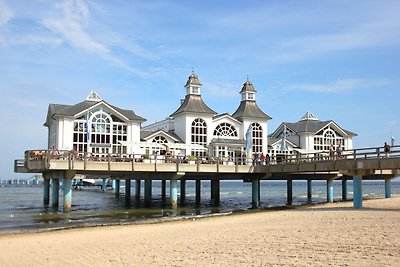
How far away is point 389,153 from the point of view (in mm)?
21969

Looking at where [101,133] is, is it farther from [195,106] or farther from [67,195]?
[67,195]

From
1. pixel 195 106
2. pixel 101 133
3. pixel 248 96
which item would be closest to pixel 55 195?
pixel 101 133

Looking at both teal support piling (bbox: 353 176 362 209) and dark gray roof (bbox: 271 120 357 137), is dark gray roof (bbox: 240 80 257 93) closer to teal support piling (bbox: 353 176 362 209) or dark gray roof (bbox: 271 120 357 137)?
dark gray roof (bbox: 271 120 357 137)

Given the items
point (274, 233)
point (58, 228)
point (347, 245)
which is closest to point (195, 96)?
point (58, 228)

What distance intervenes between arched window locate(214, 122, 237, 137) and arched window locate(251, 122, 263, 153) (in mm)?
1861

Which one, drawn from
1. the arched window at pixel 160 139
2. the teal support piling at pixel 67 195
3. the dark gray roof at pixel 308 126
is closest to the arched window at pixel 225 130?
the arched window at pixel 160 139

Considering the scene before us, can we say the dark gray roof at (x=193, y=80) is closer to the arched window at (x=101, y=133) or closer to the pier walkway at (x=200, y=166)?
the arched window at (x=101, y=133)

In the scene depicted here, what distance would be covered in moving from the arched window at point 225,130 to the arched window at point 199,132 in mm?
1371

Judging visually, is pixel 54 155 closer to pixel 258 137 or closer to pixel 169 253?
pixel 169 253

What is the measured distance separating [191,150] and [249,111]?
771cm

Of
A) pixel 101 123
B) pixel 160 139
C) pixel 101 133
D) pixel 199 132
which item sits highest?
pixel 101 123

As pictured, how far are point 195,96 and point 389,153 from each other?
22.9 m

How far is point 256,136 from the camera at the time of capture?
142 feet

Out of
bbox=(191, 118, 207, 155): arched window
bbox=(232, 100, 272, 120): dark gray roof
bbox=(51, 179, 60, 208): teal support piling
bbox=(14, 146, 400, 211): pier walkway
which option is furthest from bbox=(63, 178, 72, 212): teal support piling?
bbox=(232, 100, 272, 120): dark gray roof
